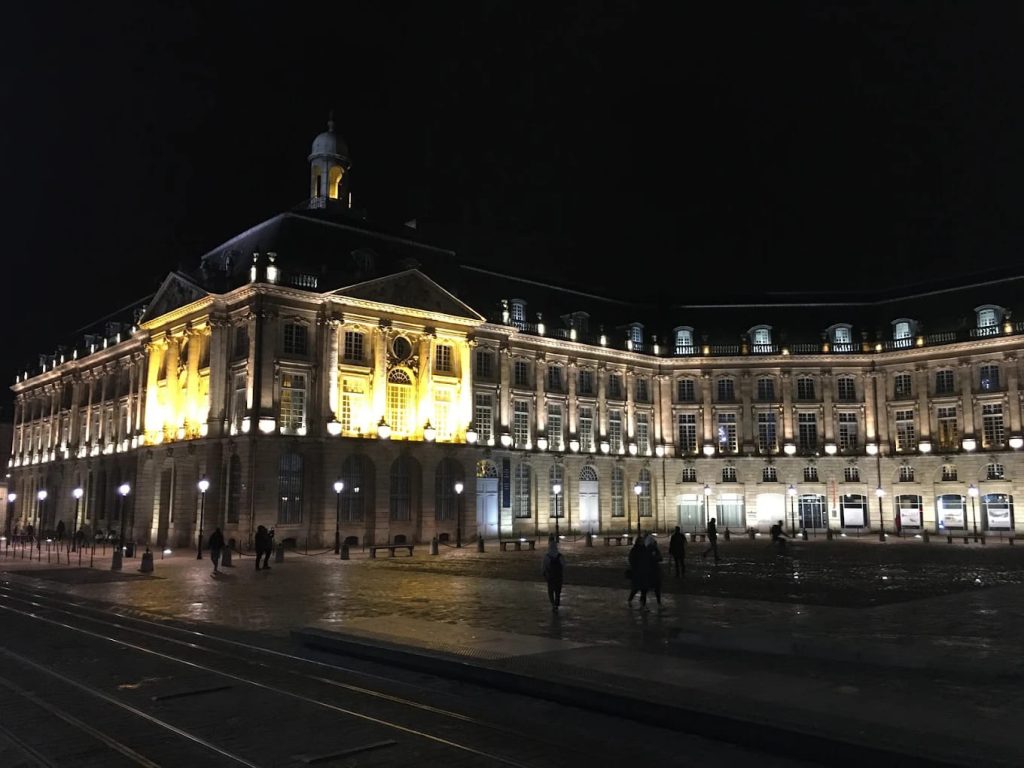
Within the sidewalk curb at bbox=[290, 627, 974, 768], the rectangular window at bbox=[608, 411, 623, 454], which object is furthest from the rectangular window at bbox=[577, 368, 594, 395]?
the sidewalk curb at bbox=[290, 627, 974, 768]

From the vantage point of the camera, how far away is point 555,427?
2901 inches

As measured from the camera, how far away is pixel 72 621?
71.0ft

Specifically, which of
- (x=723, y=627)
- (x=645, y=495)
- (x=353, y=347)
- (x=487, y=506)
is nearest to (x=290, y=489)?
(x=353, y=347)

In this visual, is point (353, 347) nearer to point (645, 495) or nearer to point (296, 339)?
point (296, 339)

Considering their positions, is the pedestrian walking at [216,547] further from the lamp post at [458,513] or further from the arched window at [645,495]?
the arched window at [645,495]

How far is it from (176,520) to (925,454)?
6012 centimetres

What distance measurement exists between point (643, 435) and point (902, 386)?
76.7ft

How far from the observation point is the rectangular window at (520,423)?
230ft

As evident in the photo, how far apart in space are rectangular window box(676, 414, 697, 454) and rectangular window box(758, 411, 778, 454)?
5.90 m

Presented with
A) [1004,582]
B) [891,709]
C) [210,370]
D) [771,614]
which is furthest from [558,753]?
[210,370]

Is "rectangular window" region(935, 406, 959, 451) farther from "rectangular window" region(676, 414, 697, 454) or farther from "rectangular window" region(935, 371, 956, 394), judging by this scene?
"rectangular window" region(676, 414, 697, 454)

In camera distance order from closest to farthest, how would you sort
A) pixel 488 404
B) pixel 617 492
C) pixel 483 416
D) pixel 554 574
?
pixel 554 574, pixel 483 416, pixel 488 404, pixel 617 492

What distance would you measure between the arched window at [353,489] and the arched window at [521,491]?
15211 mm

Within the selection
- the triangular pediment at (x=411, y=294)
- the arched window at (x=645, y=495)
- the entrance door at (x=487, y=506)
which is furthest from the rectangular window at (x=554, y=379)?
the arched window at (x=645, y=495)
